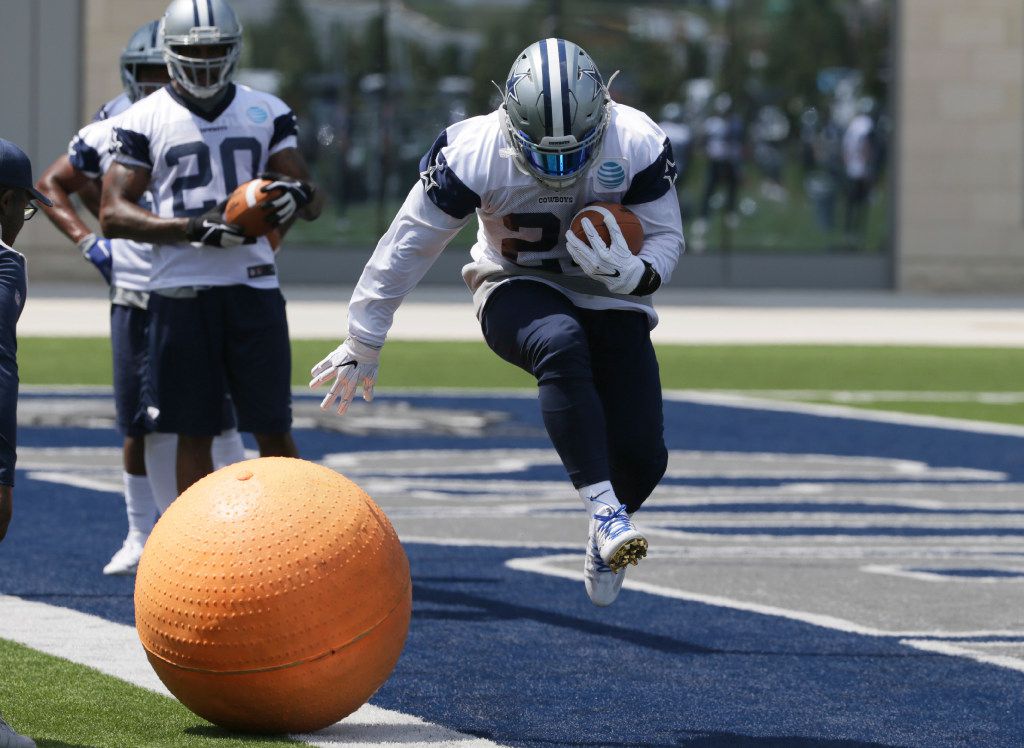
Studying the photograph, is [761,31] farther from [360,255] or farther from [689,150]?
[360,255]

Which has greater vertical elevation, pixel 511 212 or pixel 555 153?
pixel 555 153

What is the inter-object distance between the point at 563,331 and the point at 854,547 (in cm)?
334

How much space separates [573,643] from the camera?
22.6 ft

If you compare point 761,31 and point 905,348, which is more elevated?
point 761,31

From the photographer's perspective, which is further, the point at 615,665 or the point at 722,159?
the point at 722,159

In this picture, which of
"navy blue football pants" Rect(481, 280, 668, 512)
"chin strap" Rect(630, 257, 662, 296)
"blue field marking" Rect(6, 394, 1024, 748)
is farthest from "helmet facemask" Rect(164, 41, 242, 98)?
"chin strap" Rect(630, 257, 662, 296)

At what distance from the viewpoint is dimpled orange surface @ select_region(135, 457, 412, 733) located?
5.17m

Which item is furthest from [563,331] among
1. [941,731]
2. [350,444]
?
[350,444]

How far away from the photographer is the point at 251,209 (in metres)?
7.18

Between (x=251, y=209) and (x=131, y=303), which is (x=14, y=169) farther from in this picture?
(x=131, y=303)

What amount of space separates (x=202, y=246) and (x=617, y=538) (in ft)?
7.85

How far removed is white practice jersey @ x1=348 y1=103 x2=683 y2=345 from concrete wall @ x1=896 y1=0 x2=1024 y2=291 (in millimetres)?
19734

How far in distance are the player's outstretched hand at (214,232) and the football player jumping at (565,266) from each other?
0.90 meters

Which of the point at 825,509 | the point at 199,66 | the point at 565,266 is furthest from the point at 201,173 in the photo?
the point at 825,509
